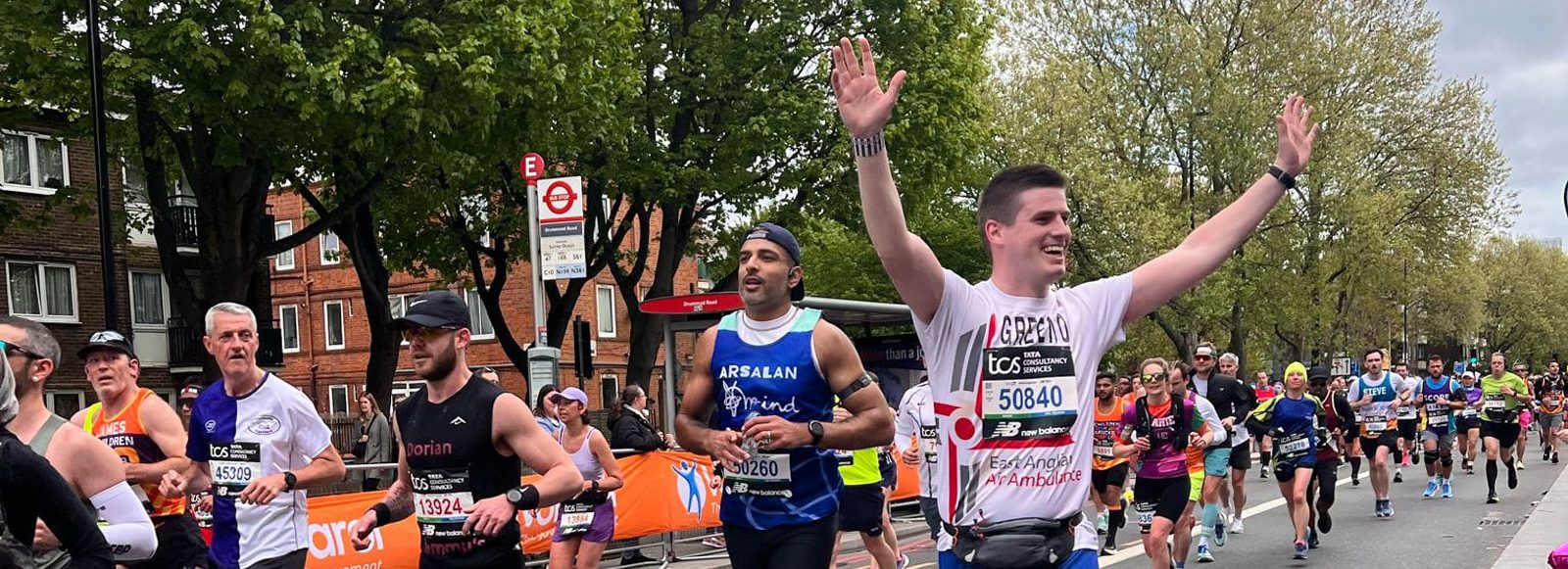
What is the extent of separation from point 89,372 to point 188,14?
1333cm

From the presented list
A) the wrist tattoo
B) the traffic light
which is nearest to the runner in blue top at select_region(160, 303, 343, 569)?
the wrist tattoo

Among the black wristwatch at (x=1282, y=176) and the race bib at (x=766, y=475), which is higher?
A: the black wristwatch at (x=1282, y=176)

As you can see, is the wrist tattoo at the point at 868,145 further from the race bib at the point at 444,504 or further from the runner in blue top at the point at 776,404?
the race bib at the point at 444,504

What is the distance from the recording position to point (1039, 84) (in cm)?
3781

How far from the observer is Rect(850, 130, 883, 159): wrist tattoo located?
3852 mm

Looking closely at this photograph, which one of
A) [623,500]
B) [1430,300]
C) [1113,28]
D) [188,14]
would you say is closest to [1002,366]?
[623,500]

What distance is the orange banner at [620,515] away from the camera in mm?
11297

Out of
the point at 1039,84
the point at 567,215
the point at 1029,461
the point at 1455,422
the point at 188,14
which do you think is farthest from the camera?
the point at 1039,84

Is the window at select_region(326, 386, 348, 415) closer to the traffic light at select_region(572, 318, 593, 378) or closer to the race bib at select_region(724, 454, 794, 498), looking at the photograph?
the traffic light at select_region(572, 318, 593, 378)

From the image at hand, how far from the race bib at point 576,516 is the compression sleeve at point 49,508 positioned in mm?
6467

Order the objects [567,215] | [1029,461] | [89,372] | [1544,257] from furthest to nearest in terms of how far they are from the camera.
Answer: [1544,257] → [567,215] → [89,372] → [1029,461]

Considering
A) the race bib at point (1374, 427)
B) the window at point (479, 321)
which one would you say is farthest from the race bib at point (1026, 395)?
the window at point (479, 321)

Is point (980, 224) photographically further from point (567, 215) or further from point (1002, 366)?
point (567, 215)

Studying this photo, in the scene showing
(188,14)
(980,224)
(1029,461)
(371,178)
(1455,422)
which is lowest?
(1455,422)
